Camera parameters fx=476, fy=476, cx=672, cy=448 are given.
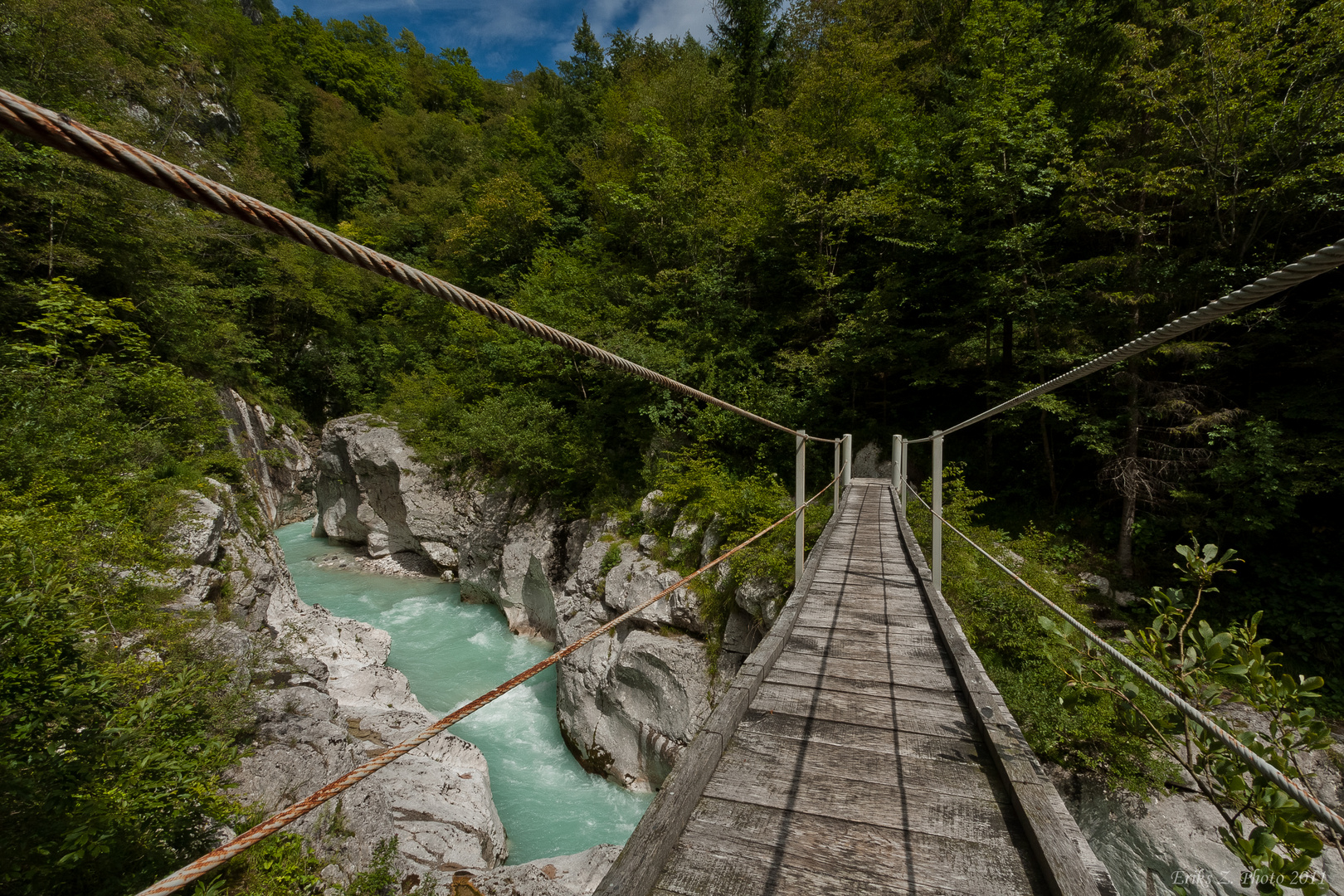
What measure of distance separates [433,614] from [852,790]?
12375 millimetres

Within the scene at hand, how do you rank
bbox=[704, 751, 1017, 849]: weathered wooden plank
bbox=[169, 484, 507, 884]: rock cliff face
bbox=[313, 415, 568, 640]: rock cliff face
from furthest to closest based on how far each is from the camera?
bbox=[313, 415, 568, 640]: rock cliff face, bbox=[169, 484, 507, 884]: rock cliff face, bbox=[704, 751, 1017, 849]: weathered wooden plank

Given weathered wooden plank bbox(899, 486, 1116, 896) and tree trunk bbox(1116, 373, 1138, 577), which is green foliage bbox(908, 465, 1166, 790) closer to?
weathered wooden plank bbox(899, 486, 1116, 896)

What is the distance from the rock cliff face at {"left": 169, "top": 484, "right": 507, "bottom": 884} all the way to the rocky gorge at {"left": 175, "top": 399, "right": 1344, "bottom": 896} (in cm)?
2

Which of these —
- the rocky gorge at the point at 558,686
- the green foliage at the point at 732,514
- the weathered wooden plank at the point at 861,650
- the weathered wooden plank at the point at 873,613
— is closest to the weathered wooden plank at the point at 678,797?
the weathered wooden plank at the point at 861,650

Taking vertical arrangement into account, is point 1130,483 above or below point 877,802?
above

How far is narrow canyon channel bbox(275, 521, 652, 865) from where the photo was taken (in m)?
6.43

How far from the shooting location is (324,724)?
191 inches

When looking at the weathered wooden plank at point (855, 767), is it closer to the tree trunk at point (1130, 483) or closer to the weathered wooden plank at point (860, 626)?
the weathered wooden plank at point (860, 626)

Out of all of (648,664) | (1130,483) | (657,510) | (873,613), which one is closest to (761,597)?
(648,664)

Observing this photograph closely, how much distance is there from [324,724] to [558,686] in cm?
418

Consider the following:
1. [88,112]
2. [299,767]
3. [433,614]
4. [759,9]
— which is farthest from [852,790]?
[759,9]

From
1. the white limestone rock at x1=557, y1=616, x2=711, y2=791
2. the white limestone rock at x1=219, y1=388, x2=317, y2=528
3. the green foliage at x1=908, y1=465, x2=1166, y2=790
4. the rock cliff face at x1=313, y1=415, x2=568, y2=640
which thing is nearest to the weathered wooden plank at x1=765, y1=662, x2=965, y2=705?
the green foliage at x1=908, y1=465, x2=1166, y2=790

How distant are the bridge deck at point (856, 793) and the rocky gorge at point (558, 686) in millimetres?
2169

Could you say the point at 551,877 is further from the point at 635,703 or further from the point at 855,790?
the point at 855,790
